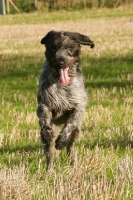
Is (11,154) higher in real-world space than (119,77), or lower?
higher

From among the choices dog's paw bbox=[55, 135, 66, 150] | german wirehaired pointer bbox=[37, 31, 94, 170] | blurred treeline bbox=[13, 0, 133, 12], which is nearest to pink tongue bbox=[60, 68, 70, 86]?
german wirehaired pointer bbox=[37, 31, 94, 170]

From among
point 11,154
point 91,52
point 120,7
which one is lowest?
point 120,7

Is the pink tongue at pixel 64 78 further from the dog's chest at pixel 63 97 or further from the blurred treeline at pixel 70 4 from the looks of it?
the blurred treeline at pixel 70 4

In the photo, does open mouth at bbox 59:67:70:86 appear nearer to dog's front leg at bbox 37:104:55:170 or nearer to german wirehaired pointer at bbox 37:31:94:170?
german wirehaired pointer at bbox 37:31:94:170

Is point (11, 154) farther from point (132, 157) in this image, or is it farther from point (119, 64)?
point (119, 64)

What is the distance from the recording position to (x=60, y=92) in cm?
739

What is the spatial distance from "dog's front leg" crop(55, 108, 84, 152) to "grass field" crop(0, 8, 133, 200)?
0.18 metres

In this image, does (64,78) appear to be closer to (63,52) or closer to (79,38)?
(63,52)

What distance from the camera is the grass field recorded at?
217 inches

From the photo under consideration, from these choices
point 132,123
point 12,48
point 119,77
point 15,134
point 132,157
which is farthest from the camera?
point 12,48

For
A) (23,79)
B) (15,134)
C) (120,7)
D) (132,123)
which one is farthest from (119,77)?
(120,7)

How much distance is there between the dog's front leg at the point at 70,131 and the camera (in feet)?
23.3

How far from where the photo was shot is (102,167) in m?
6.65

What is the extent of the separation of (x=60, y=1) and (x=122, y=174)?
1838 inches
